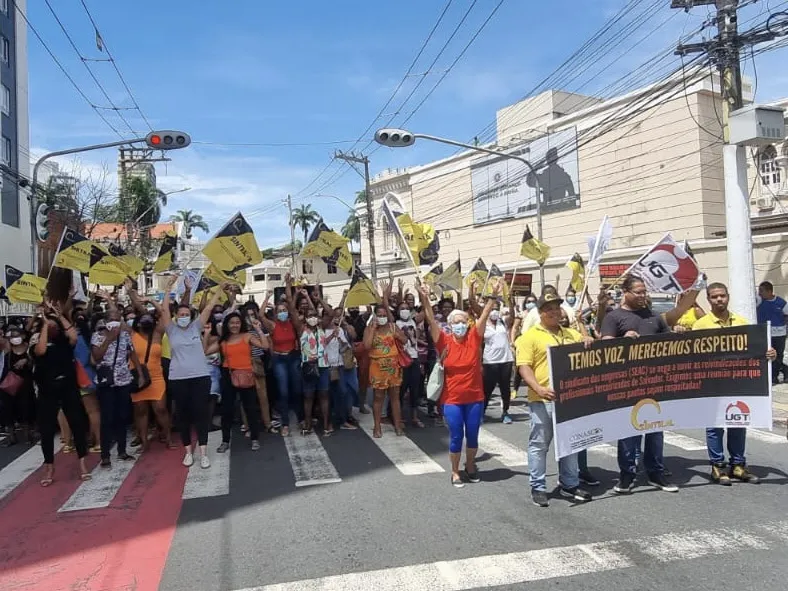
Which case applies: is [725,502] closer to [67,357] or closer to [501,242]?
[67,357]

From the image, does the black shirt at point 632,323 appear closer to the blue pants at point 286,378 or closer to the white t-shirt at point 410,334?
the white t-shirt at point 410,334

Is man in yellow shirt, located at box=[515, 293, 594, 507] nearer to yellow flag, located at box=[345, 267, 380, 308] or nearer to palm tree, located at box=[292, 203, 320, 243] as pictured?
yellow flag, located at box=[345, 267, 380, 308]

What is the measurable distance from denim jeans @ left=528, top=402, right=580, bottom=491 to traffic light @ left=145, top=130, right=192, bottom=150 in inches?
414

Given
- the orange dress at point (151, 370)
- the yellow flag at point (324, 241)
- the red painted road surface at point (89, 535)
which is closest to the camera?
the red painted road surface at point (89, 535)

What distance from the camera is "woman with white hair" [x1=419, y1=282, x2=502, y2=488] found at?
19.6ft

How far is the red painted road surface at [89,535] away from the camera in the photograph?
170 inches

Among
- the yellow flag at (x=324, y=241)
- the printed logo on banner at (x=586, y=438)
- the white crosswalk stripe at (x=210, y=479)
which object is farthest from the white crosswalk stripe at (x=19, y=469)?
the printed logo on banner at (x=586, y=438)

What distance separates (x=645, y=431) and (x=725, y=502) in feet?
2.63

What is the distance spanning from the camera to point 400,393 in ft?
30.3

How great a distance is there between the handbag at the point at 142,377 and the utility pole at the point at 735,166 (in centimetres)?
865

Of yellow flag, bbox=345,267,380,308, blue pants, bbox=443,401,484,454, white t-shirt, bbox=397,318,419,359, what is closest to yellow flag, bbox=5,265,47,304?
yellow flag, bbox=345,267,380,308

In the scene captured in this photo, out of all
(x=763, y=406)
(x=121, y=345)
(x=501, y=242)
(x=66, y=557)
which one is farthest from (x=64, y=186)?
(x=763, y=406)

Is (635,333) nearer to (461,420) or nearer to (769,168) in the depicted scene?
(461,420)

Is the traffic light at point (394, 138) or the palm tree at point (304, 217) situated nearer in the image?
the traffic light at point (394, 138)
